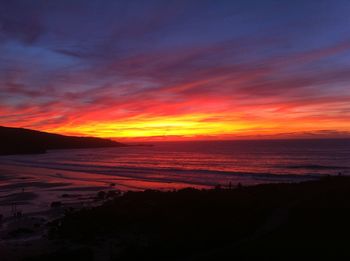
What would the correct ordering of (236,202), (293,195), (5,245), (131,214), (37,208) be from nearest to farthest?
(5,245) < (131,214) < (236,202) < (293,195) < (37,208)

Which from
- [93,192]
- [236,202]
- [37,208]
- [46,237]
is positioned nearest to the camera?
[46,237]

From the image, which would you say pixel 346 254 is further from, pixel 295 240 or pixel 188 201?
pixel 188 201

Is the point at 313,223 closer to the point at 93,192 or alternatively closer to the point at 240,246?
the point at 240,246

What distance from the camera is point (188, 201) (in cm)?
2806

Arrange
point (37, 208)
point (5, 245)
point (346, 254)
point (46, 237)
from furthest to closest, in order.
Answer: point (37, 208), point (46, 237), point (5, 245), point (346, 254)

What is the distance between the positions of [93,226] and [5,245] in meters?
5.22

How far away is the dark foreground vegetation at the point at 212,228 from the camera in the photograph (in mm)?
16812

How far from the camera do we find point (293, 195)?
30.0m

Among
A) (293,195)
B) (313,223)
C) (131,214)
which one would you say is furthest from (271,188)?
(131,214)

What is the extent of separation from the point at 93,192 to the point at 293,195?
80.5 feet

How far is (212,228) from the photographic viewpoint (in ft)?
69.2

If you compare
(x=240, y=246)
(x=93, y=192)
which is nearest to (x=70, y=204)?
(x=93, y=192)

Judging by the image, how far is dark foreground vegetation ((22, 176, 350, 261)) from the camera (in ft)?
55.2

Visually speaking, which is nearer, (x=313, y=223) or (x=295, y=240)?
(x=295, y=240)
